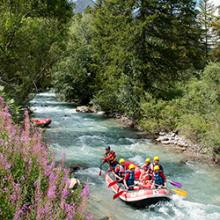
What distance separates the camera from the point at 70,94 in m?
38.2

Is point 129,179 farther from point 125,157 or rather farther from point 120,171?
point 125,157

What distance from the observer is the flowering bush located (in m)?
3.92

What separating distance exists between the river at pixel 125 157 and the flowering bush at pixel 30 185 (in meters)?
1.06

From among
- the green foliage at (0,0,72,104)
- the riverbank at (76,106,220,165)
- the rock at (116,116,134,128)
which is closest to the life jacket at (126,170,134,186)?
the riverbank at (76,106,220,165)

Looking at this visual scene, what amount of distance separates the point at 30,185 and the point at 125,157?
11691mm

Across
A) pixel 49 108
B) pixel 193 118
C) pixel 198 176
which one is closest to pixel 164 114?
pixel 193 118

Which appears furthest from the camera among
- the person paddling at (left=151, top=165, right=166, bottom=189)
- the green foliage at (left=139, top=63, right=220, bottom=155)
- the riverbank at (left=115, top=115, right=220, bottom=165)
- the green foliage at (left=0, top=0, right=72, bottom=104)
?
the green foliage at (left=139, top=63, right=220, bottom=155)

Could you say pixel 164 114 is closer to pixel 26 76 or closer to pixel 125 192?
pixel 26 76

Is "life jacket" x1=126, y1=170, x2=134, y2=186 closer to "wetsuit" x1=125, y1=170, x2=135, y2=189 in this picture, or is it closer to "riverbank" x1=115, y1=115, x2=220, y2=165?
"wetsuit" x1=125, y1=170, x2=135, y2=189

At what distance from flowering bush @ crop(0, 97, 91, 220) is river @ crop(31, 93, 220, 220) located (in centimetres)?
106

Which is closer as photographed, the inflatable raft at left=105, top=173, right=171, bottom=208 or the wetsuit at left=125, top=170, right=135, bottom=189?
the inflatable raft at left=105, top=173, right=171, bottom=208

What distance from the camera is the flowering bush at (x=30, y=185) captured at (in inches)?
154

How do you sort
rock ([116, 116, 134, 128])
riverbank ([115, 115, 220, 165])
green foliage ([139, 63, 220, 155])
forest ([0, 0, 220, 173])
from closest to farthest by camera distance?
forest ([0, 0, 220, 173]) < riverbank ([115, 115, 220, 165]) < green foliage ([139, 63, 220, 155]) < rock ([116, 116, 134, 128])

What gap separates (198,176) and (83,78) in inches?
951
